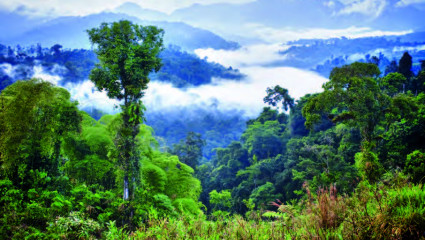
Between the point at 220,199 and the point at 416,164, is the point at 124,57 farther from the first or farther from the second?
the point at 220,199

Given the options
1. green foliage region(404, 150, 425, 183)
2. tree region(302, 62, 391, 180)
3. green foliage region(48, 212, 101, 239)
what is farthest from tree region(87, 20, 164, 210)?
green foliage region(404, 150, 425, 183)

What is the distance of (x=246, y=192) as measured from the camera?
23641 millimetres

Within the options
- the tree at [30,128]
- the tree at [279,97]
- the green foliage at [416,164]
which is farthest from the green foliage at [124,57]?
the tree at [279,97]

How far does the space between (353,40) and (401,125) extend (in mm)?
215590

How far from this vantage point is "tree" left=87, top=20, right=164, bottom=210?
A: 653 cm

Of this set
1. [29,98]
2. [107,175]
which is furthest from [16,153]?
[107,175]

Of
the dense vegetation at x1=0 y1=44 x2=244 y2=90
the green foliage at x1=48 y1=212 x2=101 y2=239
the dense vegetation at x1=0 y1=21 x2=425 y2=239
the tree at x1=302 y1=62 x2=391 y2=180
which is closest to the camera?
the dense vegetation at x1=0 y1=21 x2=425 y2=239

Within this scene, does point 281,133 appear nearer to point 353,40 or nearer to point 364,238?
point 364,238

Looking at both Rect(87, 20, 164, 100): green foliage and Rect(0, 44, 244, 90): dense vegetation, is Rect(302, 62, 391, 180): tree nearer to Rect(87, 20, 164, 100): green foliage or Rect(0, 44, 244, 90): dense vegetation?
Result: Rect(87, 20, 164, 100): green foliage

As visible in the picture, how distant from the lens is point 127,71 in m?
6.56

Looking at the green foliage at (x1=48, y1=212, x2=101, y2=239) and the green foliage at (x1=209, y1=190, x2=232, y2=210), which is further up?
the green foliage at (x1=48, y1=212, x2=101, y2=239)

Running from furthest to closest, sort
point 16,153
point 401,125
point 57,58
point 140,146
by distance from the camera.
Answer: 1. point 57,58
2. point 401,125
3. point 140,146
4. point 16,153

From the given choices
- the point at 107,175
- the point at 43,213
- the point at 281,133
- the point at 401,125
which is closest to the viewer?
the point at 43,213

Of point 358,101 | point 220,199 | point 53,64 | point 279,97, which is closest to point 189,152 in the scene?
point 220,199
